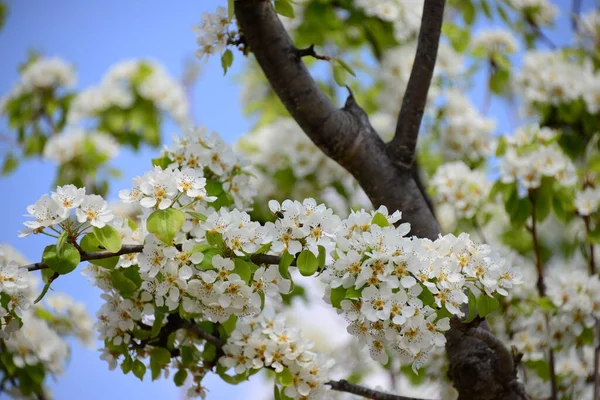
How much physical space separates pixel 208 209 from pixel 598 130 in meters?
1.68

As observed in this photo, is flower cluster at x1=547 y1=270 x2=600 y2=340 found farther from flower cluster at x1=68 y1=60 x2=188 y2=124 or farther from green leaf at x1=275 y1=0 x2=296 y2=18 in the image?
flower cluster at x1=68 y1=60 x2=188 y2=124

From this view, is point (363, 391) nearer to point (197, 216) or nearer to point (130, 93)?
point (197, 216)

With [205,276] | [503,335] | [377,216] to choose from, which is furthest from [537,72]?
[205,276]

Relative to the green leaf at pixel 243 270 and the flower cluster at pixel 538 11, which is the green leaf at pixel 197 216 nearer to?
the green leaf at pixel 243 270

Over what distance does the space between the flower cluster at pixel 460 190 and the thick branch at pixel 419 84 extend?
0.75 metres

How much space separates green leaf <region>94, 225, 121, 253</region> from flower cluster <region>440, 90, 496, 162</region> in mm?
1751

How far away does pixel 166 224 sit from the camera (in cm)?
96

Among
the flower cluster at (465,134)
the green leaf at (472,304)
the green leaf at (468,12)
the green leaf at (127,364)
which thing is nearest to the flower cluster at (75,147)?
the flower cluster at (465,134)

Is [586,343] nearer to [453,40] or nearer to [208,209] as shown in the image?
[208,209]

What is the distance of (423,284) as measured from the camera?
943mm

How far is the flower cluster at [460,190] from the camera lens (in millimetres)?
2062

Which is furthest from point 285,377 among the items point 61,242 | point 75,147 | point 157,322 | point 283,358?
point 75,147

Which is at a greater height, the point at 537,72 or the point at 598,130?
the point at 537,72

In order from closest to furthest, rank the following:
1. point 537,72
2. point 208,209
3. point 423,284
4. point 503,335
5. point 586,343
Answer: point 423,284 → point 208,209 → point 586,343 → point 503,335 → point 537,72
